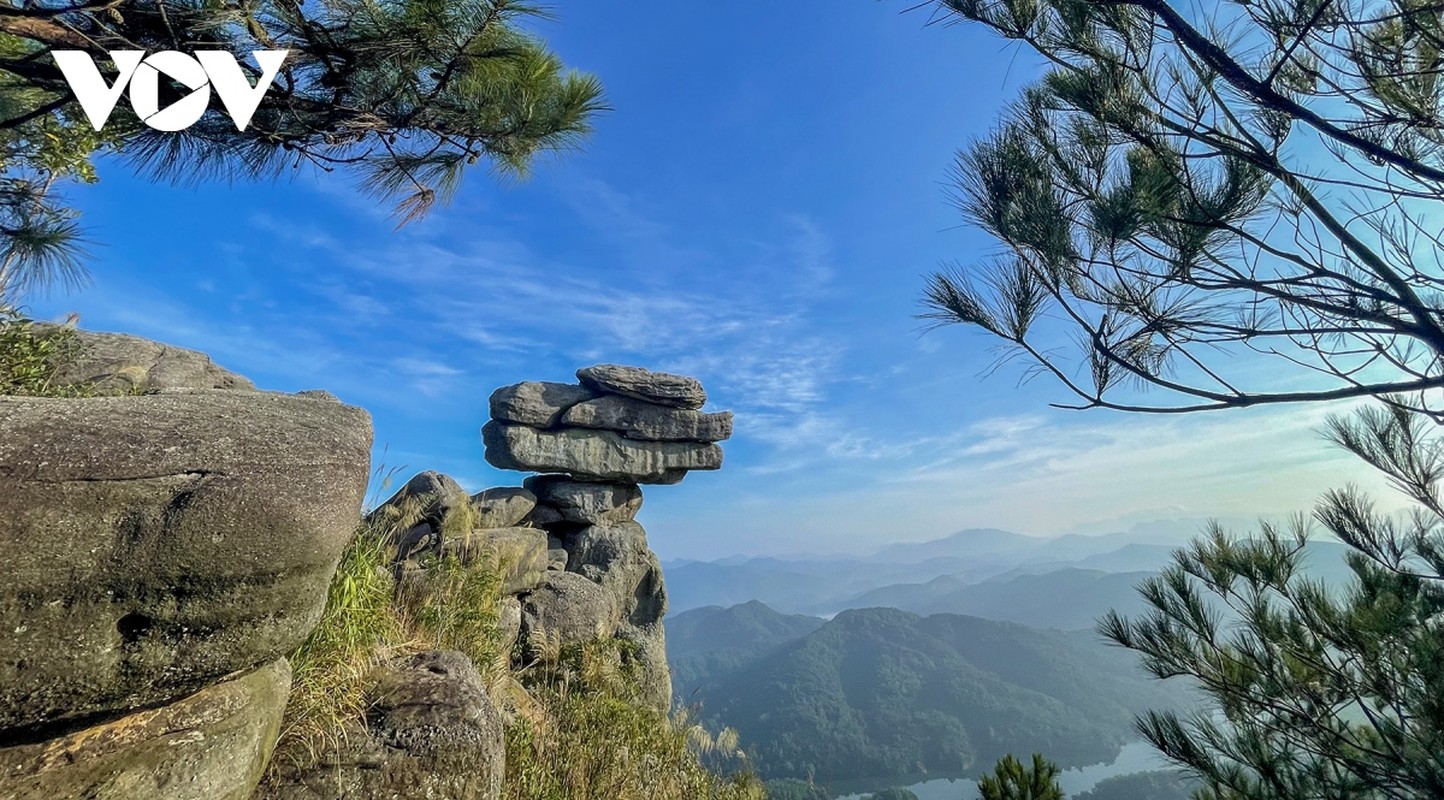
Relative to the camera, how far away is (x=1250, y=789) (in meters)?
4.59

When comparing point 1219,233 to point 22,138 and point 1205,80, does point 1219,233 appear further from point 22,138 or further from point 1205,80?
point 22,138

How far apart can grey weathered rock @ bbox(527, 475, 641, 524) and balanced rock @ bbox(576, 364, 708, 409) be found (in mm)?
2113

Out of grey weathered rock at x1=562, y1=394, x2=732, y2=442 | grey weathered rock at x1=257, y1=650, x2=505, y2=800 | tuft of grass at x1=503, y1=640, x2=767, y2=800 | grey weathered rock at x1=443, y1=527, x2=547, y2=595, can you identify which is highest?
grey weathered rock at x1=562, y1=394, x2=732, y2=442

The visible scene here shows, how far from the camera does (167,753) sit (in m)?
2.23

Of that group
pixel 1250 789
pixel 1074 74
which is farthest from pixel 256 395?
pixel 1250 789

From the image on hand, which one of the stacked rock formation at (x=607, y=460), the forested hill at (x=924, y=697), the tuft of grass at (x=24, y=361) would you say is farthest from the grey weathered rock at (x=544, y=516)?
the forested hill at (x=924, y=697)

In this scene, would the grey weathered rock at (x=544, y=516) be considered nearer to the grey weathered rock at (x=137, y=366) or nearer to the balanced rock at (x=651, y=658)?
the balanced rock at (x=651, y=658)

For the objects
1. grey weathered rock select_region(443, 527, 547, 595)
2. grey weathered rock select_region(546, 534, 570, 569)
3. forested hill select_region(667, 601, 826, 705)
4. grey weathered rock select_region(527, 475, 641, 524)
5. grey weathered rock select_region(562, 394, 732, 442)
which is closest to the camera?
grey weathered rock select_region(443, 527, 547, 595)

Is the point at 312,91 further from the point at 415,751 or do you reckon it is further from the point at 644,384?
the point at 644,384

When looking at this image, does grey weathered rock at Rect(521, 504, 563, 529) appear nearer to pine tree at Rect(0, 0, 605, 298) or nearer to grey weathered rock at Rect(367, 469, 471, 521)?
grey weathered rock at Rect(367, 469, 471, 521)

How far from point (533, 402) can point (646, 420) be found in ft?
7.99

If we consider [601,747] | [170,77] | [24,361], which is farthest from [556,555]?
[170,77]

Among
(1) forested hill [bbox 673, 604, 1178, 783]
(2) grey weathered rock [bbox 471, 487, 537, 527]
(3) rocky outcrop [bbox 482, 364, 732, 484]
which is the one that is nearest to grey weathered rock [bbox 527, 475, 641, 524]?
(3) rocky outcrop [bbox 482, 364, 732, 484]

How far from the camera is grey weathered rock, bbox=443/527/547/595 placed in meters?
6.43
